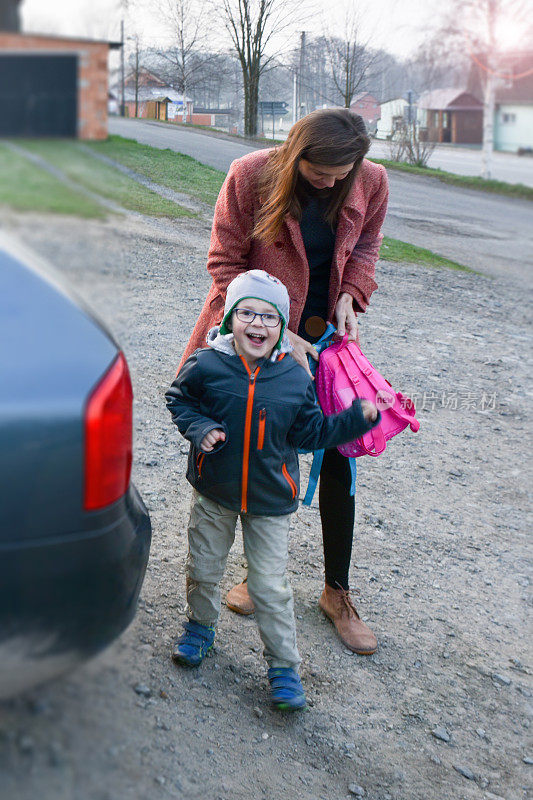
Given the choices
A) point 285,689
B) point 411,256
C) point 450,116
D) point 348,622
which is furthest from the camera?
point 411,256

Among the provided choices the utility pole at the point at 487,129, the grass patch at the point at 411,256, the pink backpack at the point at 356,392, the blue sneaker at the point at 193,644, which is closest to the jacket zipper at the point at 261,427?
the pink backpack at the point at 356,392

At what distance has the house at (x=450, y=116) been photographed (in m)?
3.51

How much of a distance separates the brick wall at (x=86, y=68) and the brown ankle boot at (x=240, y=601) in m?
1.93

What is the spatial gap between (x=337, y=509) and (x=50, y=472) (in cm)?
160

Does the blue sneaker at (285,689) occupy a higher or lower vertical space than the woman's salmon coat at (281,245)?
lower

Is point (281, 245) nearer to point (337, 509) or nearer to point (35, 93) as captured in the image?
point (337, 509)

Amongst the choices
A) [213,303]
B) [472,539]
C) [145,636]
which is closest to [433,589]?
[472,539]

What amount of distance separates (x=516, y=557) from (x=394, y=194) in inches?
68.3

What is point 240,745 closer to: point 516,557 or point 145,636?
point 145,636

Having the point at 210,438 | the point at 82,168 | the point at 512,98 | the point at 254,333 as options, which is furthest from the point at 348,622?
the point at 512,98

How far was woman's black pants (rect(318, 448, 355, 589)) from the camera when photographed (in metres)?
2.62

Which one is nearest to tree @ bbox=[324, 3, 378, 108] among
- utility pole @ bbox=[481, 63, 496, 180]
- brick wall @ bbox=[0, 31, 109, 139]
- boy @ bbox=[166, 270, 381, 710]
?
boy @ bbox=[166, 270, 381, 710]

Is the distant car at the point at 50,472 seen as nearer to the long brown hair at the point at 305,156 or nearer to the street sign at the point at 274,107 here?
the long brown hair at the point at 305,156

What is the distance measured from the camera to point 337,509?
8.68 ft
